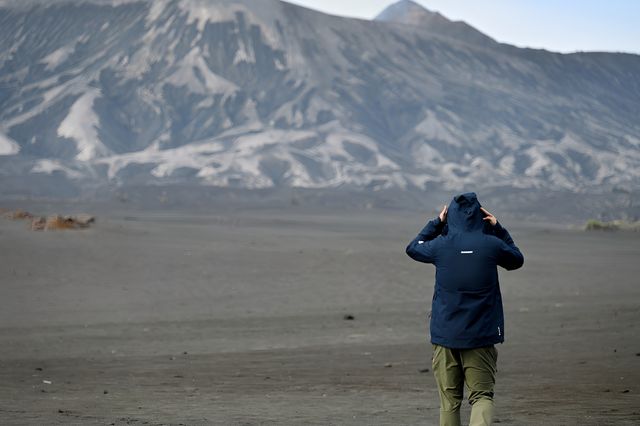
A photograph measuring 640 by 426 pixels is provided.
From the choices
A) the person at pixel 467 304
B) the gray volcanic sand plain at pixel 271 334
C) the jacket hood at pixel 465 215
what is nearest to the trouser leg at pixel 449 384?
the person at pixel 467 304

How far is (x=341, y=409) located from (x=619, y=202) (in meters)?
64.0

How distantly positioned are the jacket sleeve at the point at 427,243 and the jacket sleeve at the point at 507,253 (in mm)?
302

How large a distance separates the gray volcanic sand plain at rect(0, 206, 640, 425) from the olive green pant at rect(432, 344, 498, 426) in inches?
73.7

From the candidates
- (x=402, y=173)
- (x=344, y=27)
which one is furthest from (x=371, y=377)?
(x=344, y=27)

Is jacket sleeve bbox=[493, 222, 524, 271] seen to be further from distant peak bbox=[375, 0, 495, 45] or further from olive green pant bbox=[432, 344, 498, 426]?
distant peak bbox=[375, 0, 495, 45]

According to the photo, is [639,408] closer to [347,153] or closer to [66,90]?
[347,153]

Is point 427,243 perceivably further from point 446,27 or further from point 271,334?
point 446,27

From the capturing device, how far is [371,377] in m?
11.3

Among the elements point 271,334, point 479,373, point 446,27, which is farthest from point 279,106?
point 479,373

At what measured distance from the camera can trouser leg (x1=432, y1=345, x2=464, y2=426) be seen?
6543mm

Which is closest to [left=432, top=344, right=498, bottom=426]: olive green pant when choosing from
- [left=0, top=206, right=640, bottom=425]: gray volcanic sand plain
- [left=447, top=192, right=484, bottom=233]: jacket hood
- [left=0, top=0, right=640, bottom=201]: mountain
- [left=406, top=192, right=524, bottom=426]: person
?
[left=406, top=192, right=524, bottom=426]: person

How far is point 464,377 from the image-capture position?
6.62 meters

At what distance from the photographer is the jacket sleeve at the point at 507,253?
6.52 meters

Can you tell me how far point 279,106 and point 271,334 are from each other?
4103 inches
